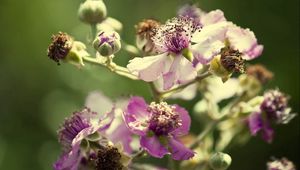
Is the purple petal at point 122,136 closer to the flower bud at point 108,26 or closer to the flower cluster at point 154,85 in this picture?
the flower cluster at point 154,85

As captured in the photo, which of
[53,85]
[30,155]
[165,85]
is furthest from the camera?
[53,85]

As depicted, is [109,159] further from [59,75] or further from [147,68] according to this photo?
[59,75]

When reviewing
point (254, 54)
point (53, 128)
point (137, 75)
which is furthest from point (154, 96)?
point (53, 128)

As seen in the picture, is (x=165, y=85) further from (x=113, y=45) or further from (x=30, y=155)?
(x=30, y=155)

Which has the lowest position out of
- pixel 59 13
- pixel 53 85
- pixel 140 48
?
pixel 140 48

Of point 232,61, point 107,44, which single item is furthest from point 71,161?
point 232,61

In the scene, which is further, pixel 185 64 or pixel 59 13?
pixel 59 13
